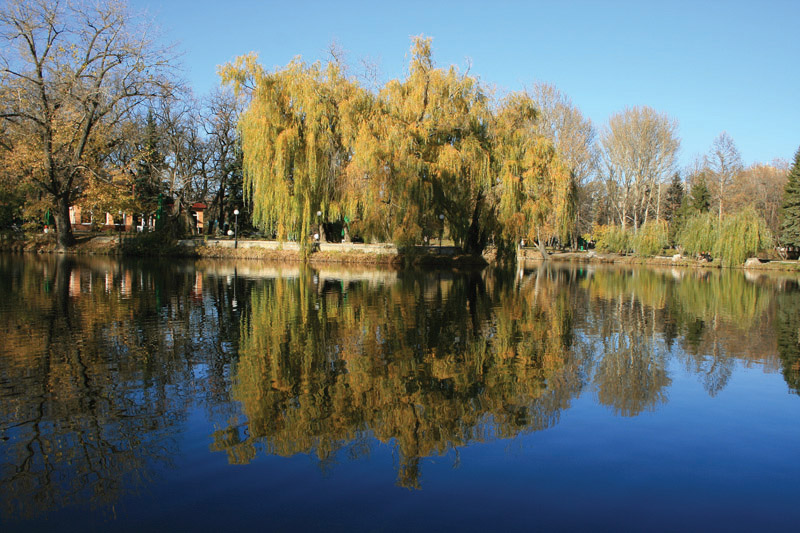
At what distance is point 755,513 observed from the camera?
468 centimetres

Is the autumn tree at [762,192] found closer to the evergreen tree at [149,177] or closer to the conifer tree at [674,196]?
the conifer tree at [674,196]

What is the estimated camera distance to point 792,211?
53031 millimetres

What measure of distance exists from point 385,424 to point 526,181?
26132 millimetres

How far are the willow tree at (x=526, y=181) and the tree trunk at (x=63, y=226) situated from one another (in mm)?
26320

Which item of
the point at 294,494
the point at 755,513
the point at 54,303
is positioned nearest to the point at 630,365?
the point at 755,513

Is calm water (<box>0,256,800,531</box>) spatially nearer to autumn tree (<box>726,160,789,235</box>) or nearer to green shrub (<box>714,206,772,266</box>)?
green shrub (<box>714,206,772,266</box>)

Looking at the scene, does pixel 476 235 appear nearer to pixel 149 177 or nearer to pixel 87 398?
pixel 87 398

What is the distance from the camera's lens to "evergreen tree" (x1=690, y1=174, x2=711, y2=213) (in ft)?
191

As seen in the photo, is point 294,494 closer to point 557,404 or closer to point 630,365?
point 557,404

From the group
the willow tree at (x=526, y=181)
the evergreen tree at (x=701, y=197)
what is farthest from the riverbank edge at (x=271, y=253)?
the evergreen tree at (x=701, y=197)

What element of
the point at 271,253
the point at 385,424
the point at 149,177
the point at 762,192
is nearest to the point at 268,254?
the point at 271,253

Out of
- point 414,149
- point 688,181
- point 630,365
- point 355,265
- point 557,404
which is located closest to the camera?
point 557,404

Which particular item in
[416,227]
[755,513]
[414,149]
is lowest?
[755,513]

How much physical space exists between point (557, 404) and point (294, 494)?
379cm
